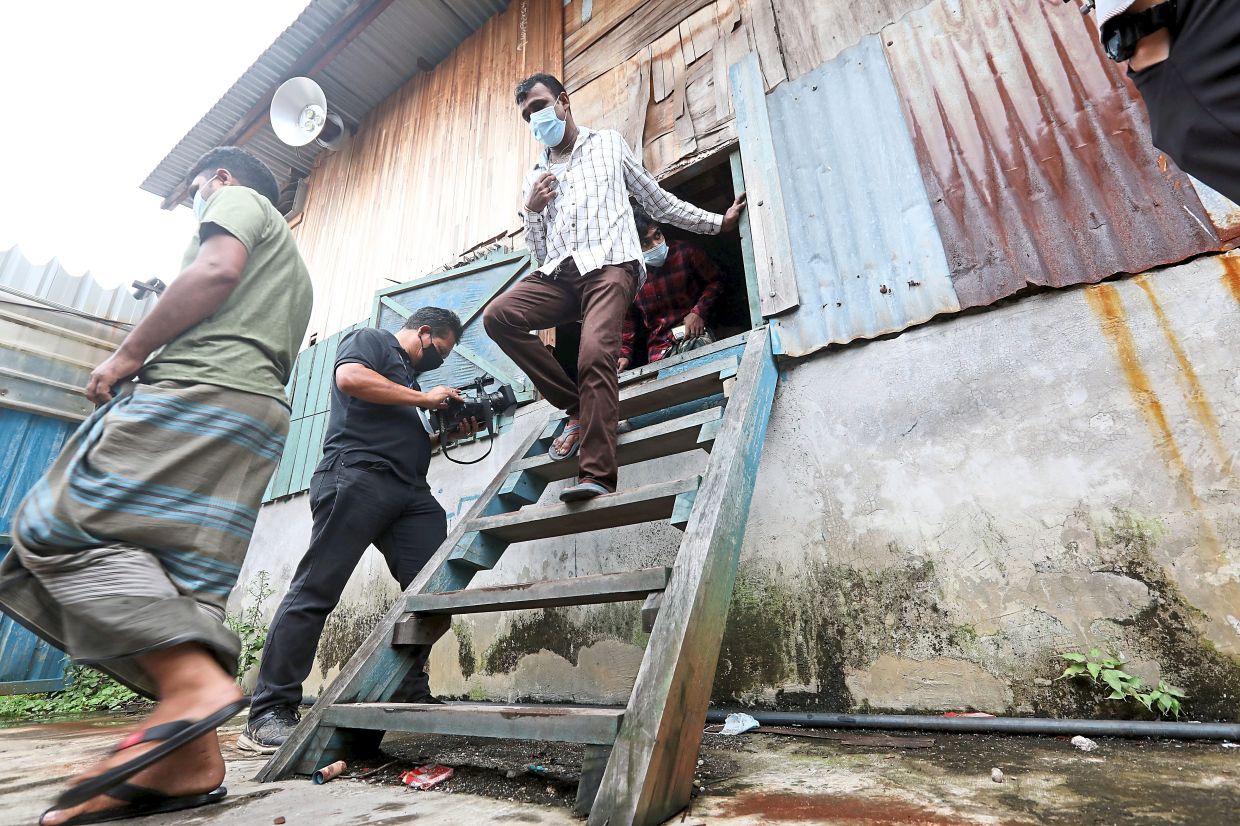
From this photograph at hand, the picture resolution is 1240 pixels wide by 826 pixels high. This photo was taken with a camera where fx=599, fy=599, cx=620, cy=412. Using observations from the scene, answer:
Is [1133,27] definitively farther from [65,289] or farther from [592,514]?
[65,289]

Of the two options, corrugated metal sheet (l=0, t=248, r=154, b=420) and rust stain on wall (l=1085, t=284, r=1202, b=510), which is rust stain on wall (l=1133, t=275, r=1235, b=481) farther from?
corrugated metal sheet (l=0, t=248, r=154, b=420)

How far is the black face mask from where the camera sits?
2.96 m

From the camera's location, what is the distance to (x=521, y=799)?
1.34m

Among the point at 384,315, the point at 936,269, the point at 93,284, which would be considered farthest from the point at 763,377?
the point at 93,284

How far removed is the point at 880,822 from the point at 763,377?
1.61m

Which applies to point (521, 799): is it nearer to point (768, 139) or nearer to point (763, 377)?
point (763, 377)

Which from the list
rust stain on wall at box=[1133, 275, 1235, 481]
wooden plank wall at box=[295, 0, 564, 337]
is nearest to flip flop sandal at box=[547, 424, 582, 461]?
rust stain on wall at box=[1133, 275, 1235, 481]

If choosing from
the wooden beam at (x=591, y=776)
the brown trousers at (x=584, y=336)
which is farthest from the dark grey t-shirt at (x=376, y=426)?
the wooden beam at (x=591, y=776)

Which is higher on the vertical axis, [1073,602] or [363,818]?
[1073,602]

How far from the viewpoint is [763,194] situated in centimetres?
302

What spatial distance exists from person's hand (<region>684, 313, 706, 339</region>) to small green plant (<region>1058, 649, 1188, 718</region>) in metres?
2.42

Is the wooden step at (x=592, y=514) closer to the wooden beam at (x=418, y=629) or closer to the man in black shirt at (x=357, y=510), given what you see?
the wooden beam at (x=418, y=629)

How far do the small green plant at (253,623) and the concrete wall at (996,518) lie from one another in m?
2.67

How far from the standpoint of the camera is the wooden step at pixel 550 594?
1.50 m
